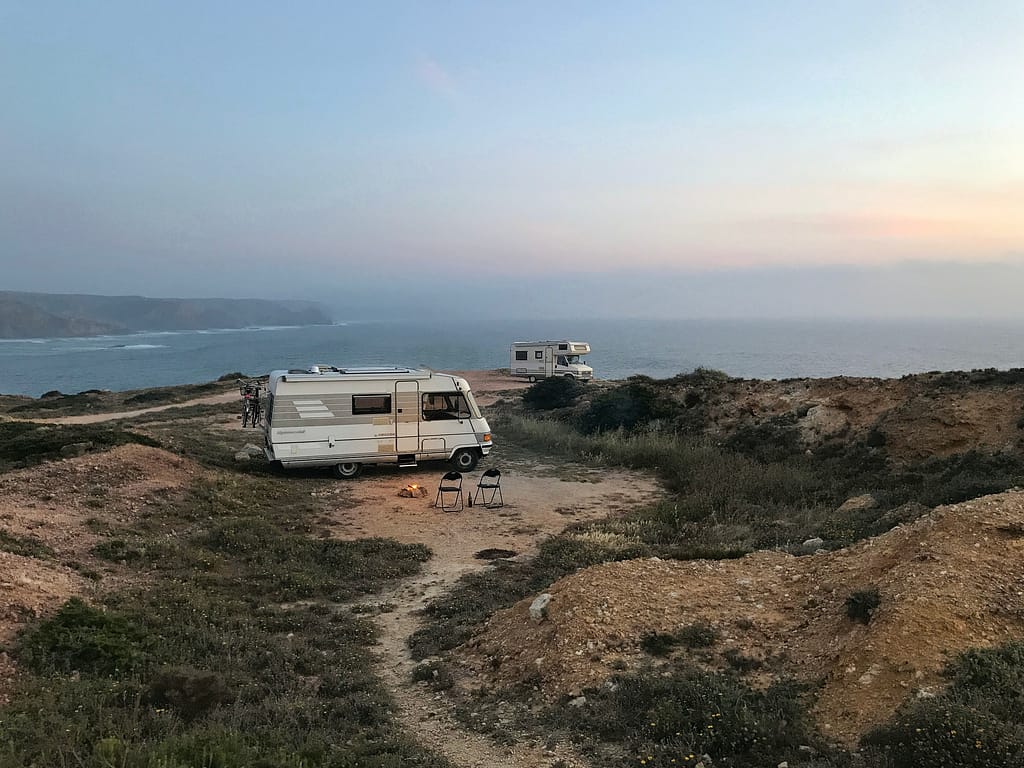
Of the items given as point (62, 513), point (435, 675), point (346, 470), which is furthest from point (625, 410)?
point (435, 675)

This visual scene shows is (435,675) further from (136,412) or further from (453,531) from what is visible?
(136,412)

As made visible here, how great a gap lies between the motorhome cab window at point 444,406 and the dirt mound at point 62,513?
5789 millimetres

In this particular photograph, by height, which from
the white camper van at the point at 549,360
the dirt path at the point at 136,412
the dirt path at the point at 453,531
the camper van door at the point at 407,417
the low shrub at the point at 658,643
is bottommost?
the dirt path at the point at 453,531

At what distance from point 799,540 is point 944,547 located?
333 centimetres

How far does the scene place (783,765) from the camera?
422cm

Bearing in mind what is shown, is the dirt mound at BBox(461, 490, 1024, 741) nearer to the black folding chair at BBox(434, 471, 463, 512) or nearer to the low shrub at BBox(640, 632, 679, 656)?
the low shrub at BBox(640, 632, 679, 656)

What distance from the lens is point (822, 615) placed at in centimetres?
635

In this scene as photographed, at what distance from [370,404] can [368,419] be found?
1.32ft

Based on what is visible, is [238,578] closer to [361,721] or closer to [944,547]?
[361,721]

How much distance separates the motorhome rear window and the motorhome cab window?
3.38ft

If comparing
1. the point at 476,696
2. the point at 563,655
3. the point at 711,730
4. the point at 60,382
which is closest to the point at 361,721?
the point at 476,696

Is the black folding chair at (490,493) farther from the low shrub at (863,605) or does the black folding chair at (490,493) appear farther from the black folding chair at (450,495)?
the low shrub at (863,605)

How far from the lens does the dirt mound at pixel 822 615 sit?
16.6 ft

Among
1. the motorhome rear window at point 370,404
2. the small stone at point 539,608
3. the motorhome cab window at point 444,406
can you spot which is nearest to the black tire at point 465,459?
the motorhome cab window at point 444,406
